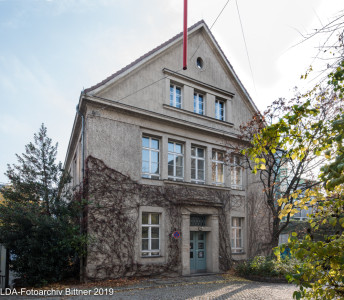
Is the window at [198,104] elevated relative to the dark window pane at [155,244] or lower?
elevated

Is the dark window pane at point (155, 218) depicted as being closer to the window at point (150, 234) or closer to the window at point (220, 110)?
the window at point (150, 234)

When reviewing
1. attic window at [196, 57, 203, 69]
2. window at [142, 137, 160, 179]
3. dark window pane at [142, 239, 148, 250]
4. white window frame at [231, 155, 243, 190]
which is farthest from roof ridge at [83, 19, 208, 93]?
white window frame at [231, 155, 243, 190]

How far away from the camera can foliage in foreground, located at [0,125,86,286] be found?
11.4 metres

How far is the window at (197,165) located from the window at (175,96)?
2296 millimetres

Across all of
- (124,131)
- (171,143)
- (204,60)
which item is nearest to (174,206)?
(171,143)

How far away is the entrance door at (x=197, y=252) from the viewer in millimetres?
15773

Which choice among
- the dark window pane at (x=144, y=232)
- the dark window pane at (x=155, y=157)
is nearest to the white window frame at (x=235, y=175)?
the dark window pane at (x=155, y=157)

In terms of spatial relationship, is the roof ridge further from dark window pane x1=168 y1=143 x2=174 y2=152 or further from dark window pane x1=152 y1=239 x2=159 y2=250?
dark window pane x1=152 y1=239 x2=159 y2=250

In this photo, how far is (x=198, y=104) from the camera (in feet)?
57.3

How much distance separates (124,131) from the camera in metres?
14.1

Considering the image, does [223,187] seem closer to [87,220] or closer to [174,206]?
[174,206]

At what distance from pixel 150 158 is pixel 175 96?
136 inches

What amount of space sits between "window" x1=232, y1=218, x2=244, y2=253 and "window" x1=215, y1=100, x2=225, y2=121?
5.45 meters

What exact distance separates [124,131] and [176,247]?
5420 millimetres
